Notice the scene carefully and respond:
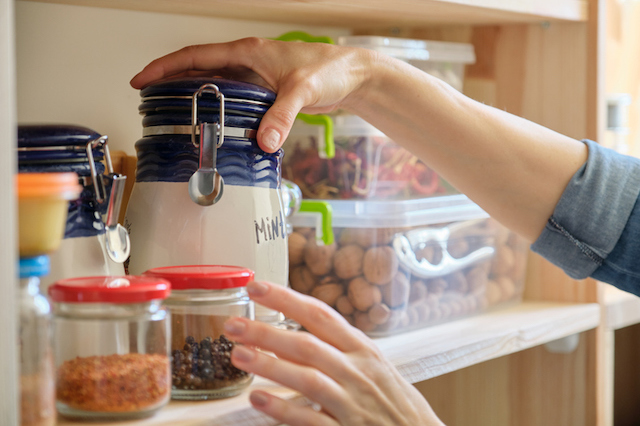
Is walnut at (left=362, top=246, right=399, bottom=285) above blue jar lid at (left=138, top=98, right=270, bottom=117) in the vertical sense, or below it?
below

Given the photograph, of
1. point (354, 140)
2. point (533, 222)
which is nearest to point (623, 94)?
point (533, 222)

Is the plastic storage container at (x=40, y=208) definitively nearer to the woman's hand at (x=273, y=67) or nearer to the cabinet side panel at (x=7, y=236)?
the cabinet side panel at (x=7, y=236)

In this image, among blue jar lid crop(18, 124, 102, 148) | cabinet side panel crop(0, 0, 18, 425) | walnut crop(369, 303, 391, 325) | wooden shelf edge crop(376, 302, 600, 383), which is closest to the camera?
cabinet side panel crop(0, 0, 18, 425)

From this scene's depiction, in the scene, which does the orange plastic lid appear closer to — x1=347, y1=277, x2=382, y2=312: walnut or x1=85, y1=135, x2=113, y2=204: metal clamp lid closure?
x1=85, y1=135, x2=113, y2=204: metal clamp lid closure

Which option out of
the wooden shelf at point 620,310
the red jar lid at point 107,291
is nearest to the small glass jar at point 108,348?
the red jar lid at point 107,291

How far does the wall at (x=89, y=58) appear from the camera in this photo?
31.0 inches

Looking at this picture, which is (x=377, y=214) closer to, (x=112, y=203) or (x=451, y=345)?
(x=451, y=345)

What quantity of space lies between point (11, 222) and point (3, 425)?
0.12 meters

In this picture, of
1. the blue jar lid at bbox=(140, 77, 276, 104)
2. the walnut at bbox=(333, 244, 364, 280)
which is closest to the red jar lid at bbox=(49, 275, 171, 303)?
the blue jar lid at bbox=(140, 77, 276, 104)

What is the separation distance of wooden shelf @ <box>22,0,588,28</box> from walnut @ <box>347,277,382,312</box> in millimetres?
343

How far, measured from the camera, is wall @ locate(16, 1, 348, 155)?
0.79m

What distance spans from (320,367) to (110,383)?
16 centimetres

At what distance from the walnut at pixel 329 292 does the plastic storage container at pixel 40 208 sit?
471mm

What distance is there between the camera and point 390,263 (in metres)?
0.89
